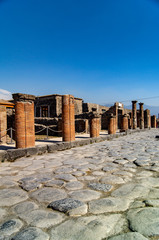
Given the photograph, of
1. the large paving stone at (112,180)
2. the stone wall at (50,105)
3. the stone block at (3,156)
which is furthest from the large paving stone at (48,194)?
the stone wall at (50,105)

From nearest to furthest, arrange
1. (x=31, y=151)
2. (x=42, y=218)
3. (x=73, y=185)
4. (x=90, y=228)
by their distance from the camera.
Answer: (x=90, y=228) < (x=42, y=218) < (x=73, y=185) < (x=31, y=151)

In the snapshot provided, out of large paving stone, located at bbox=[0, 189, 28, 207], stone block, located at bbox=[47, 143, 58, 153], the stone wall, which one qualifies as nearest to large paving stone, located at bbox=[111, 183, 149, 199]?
Result: large paving stone, located at bbox=[0, 189, 28, 207]

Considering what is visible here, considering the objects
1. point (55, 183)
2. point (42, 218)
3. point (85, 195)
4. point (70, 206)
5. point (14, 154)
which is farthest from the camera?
point (14, 154)

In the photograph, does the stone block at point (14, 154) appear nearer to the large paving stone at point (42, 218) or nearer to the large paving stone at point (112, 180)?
the large paving stone at point (112, 180)

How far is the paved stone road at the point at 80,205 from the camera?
175 cm

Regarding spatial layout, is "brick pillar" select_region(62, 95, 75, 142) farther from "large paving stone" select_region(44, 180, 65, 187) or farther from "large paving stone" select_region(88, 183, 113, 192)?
"large paving stone" select_region(88, 183, 113, 192)

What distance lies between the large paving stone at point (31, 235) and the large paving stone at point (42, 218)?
100 mm

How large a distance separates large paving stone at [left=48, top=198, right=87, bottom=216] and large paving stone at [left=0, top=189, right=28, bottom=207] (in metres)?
0.53

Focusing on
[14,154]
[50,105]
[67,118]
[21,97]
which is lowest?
[14,154]

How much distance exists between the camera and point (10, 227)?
6.12 feet

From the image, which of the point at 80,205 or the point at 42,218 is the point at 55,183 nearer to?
the point at 80,205

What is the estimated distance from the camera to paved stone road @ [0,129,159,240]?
1.75 m

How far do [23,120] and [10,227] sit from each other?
5.17m

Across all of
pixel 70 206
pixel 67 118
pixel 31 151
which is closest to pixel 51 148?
pixel 31 151
